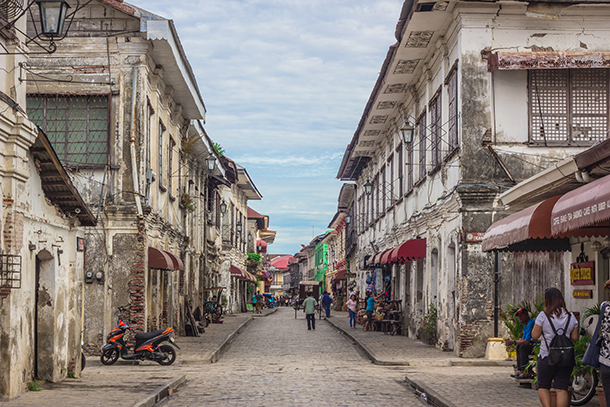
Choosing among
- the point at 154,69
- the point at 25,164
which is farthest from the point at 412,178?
the point at 25,164

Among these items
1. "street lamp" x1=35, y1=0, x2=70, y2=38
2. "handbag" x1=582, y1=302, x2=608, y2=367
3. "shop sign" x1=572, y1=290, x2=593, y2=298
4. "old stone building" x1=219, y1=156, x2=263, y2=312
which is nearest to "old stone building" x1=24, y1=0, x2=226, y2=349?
"street lamp" x1=35, y1=0, x2=70, y2=38

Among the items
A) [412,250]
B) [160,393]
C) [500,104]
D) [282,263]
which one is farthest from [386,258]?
[282,263]

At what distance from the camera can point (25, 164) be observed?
11062 mm

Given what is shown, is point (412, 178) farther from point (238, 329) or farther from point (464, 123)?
point (238, 329)

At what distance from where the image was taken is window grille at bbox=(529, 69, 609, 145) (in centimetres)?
1702

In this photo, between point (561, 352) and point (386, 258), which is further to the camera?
point (386, 258)

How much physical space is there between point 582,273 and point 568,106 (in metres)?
6.03

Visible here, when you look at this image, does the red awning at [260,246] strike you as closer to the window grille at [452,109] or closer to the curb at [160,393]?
the window grille at [452,109]

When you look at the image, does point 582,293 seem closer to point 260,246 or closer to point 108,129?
point 108,129

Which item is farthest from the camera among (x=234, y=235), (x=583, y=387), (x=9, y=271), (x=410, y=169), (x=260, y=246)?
(x=260, y=246)

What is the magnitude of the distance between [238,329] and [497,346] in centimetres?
1527

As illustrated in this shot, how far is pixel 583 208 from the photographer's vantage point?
8.22 m

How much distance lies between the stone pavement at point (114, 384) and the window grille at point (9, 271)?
151cm

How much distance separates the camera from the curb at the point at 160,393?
1068 centimetres
